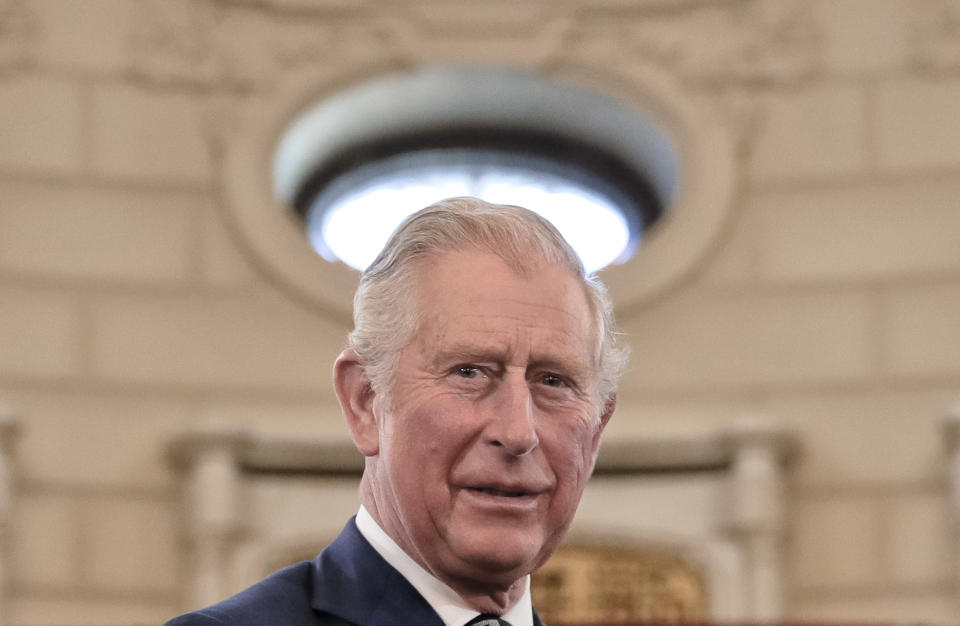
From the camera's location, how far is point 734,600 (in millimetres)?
6262

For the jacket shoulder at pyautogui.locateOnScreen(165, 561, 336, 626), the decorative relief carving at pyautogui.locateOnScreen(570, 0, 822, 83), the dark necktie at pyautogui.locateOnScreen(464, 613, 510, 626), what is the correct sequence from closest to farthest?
the jacket shoulder at pyautogui.locateOnScreen(165, 561, 336, 626)
the dark necktie at pyautogui.locateOnScreen(464, 613, 510, 626)
the decorative relief carving at pyautogui.locateOnScreen(570, 0, 822, 83)

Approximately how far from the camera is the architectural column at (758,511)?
6242mm

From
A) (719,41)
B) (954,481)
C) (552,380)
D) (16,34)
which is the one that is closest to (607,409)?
(552,380)

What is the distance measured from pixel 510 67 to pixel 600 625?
8.69 feet

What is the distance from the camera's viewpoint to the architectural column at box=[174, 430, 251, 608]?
6.22 metres

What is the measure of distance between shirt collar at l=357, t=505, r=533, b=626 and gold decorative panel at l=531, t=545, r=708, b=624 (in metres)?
4.53

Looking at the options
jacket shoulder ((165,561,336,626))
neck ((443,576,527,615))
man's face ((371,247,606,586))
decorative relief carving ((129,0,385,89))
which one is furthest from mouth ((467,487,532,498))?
decorative relief carving ((129,0,385,89))

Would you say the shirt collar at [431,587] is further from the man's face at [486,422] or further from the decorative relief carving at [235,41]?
the decorative relief carving at [235,41]

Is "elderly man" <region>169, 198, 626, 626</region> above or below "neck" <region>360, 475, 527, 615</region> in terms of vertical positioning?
above

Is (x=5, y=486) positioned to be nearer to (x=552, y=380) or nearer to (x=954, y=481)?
(x=954, y=481)

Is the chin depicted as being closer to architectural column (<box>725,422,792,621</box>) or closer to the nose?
the nose

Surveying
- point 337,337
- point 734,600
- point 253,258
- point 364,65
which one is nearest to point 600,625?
point 734,600

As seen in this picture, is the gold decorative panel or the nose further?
the gold decorative panel

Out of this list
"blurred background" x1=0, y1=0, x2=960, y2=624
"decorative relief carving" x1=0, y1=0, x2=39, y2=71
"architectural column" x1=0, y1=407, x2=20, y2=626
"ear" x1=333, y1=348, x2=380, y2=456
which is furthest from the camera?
"decorative relief carving" x1=0, y1=0, x2=39, y2=71
